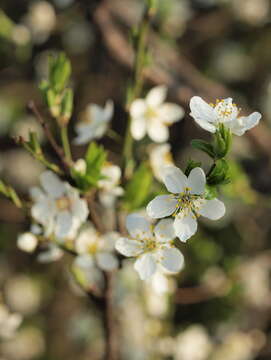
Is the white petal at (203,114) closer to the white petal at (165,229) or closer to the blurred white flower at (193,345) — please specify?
the white petal at (165,229)

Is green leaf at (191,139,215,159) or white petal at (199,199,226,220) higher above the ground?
green leaf at (191,139,215,159)

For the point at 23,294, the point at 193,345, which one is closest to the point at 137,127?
the point at 193,345

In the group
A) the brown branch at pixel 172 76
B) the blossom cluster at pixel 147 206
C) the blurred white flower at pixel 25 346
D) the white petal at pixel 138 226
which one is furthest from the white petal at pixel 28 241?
the blurred white flower at pixel 25 346

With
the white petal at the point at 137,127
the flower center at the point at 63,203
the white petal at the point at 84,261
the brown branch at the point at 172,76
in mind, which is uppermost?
the brown branch at the point at 172,76

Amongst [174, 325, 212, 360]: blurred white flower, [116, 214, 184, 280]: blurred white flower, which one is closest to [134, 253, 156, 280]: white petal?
[116, 214, 184, 280]: blurred white flower

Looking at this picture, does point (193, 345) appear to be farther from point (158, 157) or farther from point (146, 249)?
point (146, 249)

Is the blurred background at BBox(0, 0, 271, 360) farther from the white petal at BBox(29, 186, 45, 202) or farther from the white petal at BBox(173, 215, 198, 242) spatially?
the white petal at BBox(173, 215, 198, 242)
